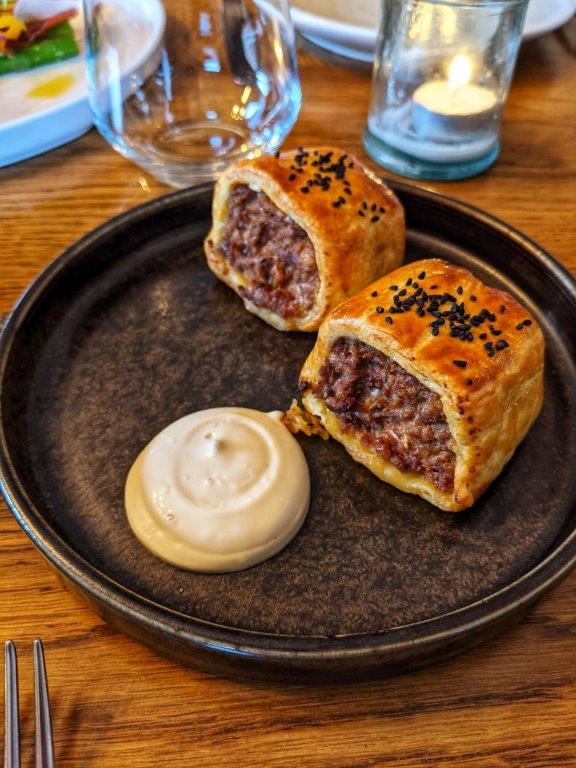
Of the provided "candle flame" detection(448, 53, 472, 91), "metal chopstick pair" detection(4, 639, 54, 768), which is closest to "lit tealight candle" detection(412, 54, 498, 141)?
"candle flame" detection(448, 53, 472, 91)

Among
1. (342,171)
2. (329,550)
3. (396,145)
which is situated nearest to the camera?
(329,550)

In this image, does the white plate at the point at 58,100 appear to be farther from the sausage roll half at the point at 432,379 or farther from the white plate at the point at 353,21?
the sausage roll half at the point at 432,379

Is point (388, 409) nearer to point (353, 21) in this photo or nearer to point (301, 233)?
point (301, 233)

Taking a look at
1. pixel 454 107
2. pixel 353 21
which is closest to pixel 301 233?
pixel 454 107

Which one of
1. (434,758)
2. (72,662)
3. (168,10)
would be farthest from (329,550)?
(168,10)

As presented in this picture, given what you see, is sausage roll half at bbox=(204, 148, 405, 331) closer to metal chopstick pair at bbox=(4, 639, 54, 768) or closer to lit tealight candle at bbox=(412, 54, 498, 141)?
lit tealight candle at bbox=(412, 54, 498, 141)

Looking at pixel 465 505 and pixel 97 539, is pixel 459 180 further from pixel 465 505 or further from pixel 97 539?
pixel 97 539

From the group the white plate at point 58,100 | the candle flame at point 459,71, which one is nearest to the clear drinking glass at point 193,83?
the white plate at point 58,100
